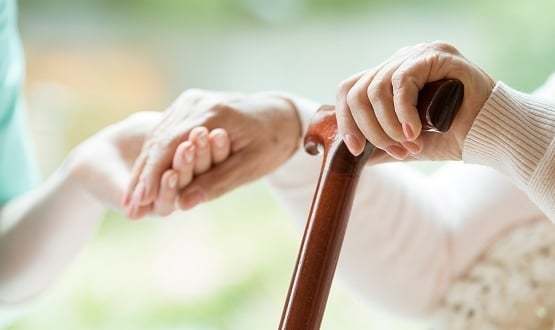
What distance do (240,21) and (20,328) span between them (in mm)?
952

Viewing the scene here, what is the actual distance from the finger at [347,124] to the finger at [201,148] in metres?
0.21

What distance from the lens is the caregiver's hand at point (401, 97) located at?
0.67 m

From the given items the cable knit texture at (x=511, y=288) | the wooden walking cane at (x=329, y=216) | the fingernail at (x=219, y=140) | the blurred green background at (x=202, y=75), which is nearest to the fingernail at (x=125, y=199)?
the fingernail at (x=219, y=140)

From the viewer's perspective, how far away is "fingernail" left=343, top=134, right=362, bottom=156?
2.29ft

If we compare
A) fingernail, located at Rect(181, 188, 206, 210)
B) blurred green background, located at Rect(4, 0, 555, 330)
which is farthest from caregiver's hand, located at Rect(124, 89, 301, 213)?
blurred green background, located at Rect(4, 0, 555, 330)

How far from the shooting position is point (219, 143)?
93cm

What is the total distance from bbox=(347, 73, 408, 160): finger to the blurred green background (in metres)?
1.61

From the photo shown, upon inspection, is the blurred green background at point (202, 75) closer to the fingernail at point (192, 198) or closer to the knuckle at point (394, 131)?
the fingernail at point (192, 198)

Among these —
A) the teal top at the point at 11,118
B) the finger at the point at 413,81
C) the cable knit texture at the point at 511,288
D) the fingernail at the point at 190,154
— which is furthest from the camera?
the teal top at the point at 11,118

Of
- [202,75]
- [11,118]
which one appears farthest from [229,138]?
[202,75]

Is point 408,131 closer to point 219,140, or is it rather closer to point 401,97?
point 401,97

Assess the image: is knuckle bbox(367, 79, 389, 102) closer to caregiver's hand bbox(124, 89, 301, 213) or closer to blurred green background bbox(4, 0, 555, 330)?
caregiver's hand bbox(124, 89, 301, 213)

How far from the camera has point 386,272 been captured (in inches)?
44.8

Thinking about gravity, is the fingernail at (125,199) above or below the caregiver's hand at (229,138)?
below
